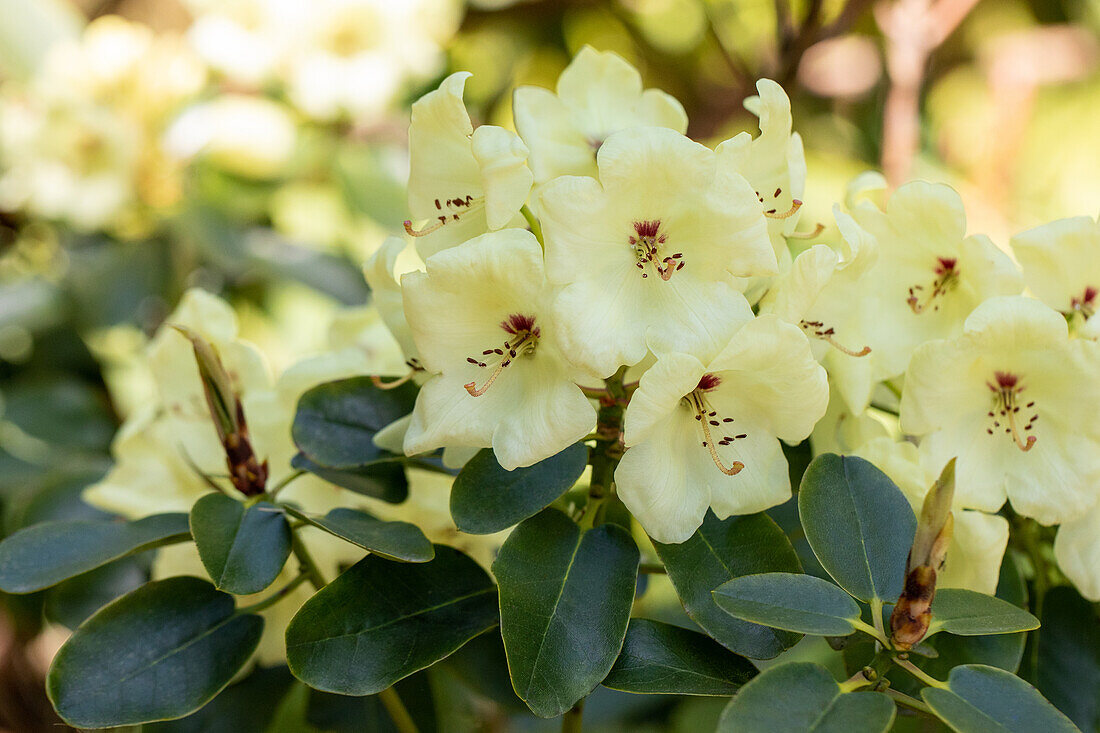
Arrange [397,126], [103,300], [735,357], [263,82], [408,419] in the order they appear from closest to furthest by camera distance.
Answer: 1. [735,357]
2. [408,419]
3. [103,300]
4. [263,82]
5. [397,126]

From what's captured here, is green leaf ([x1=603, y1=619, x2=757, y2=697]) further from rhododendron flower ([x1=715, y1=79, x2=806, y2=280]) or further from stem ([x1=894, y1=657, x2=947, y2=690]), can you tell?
rhododendron flower ([x1=715, y1=79, x2=806, y2=280])

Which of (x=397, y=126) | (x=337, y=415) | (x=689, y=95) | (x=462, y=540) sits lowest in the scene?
(x=689, y=95)

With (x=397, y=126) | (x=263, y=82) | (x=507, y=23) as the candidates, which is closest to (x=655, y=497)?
(x=263, y=82)

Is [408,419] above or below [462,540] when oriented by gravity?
above

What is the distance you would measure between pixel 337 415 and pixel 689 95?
4.64 ft

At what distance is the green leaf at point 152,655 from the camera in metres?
0.45

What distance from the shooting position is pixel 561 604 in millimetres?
432

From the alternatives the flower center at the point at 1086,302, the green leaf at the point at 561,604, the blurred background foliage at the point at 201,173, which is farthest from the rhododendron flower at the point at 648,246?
the blurred background foliage at the point at 201,173

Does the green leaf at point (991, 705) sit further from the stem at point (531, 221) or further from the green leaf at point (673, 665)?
the stem at point (531, 221)

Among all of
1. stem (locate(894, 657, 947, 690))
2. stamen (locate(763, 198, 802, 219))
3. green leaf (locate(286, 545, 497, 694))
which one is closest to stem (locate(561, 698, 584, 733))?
green leaf (locate(286, 545, 497, 694))

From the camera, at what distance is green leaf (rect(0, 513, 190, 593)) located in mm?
462

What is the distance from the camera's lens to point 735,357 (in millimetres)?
402

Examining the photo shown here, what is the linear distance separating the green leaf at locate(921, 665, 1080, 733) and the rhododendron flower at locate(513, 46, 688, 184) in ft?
1.00

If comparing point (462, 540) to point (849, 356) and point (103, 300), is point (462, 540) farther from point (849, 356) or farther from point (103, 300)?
point (103, 300)
